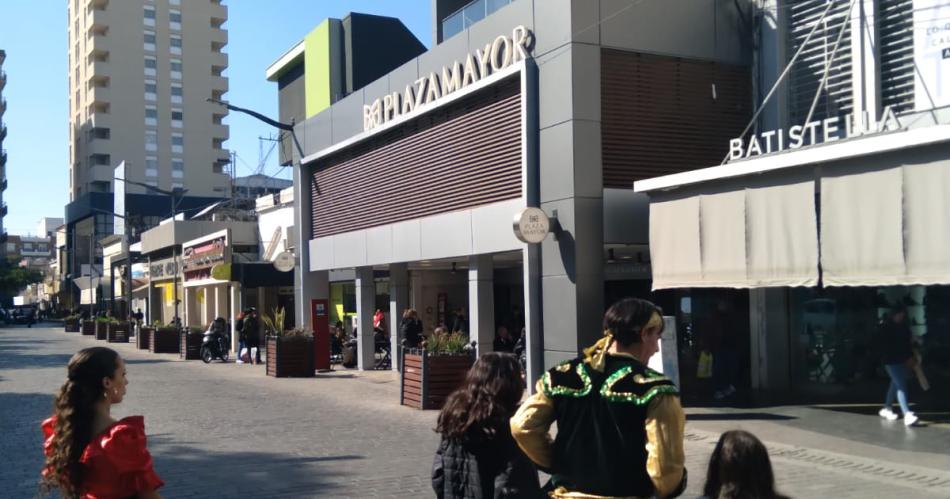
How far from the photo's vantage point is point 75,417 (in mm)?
3443

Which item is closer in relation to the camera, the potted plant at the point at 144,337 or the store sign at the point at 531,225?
the store sign at the point at 531,225

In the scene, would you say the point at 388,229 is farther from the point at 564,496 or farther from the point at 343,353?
the point at 564,496

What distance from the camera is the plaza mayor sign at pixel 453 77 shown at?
15.0m

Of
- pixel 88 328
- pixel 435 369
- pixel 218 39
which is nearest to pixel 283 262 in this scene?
pixel 435 369

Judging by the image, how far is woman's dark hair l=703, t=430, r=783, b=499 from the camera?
3.08 metres

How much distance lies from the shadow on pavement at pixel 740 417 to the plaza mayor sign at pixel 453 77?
633 cm

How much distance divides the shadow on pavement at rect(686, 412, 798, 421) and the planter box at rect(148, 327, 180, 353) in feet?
81.1

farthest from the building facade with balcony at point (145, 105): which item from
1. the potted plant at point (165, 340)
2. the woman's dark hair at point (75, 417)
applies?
the woman's dark hair at point (75, 417)

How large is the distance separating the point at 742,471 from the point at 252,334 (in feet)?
76.5

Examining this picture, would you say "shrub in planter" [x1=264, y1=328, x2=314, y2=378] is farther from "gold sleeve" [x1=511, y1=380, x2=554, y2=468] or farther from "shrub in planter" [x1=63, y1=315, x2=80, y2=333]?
"shrub in planter" [x1=63, y1=315, x2=80, y2=333]

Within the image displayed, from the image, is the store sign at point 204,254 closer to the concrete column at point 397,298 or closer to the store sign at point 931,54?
the concrete column at point 397,298

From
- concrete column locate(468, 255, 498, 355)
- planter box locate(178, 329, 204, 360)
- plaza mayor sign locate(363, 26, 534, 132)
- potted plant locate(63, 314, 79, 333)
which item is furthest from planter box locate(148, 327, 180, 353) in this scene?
potted plant locate(63, 314, 79, 333)

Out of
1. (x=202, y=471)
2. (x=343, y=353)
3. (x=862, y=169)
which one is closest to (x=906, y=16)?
(x=862, y=169)

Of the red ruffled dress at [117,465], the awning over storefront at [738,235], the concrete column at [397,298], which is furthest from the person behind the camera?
the concrete column at [397,298]
